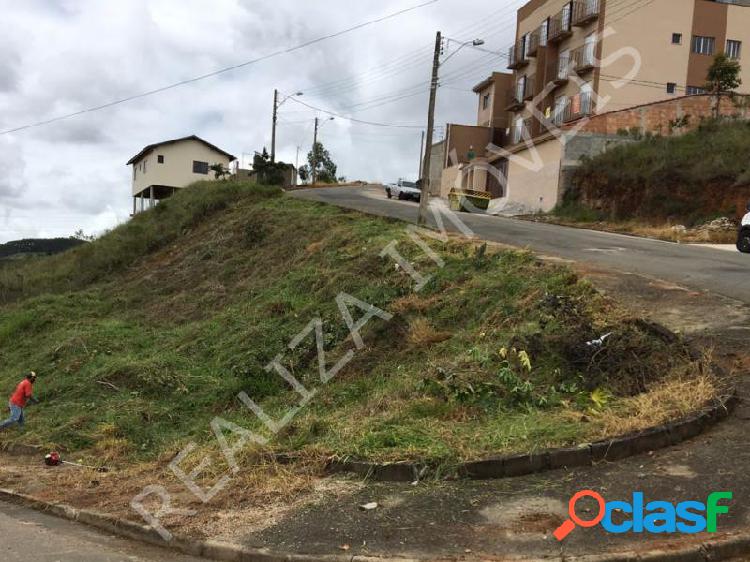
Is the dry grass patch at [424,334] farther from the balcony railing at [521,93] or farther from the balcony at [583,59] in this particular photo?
the balcony railing at [521,93]

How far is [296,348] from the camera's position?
11.0 meters

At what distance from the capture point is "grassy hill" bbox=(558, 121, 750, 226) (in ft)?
77.2

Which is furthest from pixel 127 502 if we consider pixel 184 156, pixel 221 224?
pixel 184 156

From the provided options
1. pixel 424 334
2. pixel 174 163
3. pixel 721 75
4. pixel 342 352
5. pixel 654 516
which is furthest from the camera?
pixel 174 163

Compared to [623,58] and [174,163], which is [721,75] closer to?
[623,58]

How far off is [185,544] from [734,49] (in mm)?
41587

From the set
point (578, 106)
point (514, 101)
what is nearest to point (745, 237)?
point (578, 106)

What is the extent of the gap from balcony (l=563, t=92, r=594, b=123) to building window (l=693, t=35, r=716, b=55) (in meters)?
6.72

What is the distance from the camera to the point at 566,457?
495cm

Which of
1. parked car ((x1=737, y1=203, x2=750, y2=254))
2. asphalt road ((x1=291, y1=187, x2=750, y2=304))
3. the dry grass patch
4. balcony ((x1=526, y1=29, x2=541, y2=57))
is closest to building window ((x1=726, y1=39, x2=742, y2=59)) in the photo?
balcony ((x1=526, y1=29, x2=541, y2=57))

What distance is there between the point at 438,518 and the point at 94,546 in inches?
106

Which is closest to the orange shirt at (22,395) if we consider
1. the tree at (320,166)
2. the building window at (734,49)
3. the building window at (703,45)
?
the building window at (703,45)

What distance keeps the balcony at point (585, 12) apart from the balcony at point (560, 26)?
0.56 metres

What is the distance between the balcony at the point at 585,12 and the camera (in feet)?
115
